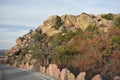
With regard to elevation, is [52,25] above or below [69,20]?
below

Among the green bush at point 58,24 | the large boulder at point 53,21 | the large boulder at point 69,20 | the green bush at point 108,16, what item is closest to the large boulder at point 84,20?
the large boulder at point 69,20

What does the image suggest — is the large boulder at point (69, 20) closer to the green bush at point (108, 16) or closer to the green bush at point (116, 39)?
the green bush at point (108, 16)

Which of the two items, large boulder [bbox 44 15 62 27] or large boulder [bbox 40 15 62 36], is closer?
large boulder [bbox 40 15 62 36]

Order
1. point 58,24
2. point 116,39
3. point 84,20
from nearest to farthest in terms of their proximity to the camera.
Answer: point 116,39, point 84,20, point 58,24

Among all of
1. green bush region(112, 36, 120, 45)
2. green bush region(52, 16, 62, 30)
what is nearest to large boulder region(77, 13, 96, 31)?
green bush region(52, 16, 62, 30)

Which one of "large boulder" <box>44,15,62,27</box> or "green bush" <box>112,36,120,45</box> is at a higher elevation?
"large boulder" <box>44,15,62,27</box>

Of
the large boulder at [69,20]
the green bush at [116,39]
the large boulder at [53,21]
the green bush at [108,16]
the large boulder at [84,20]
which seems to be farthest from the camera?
the large boulder at [53,21]

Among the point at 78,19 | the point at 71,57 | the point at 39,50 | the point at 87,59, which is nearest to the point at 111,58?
the point at 87,59

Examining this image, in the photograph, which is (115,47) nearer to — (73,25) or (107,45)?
(107,45)

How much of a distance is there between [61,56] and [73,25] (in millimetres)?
67514

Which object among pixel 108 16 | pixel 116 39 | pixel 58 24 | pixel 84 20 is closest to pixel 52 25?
pixel 58 24

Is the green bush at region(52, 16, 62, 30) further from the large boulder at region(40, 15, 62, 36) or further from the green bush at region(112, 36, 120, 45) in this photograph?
the green bush at region(112, 36, 120, 45)

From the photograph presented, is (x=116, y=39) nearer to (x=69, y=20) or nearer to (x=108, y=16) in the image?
(x=108, y=16)

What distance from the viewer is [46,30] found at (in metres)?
127
